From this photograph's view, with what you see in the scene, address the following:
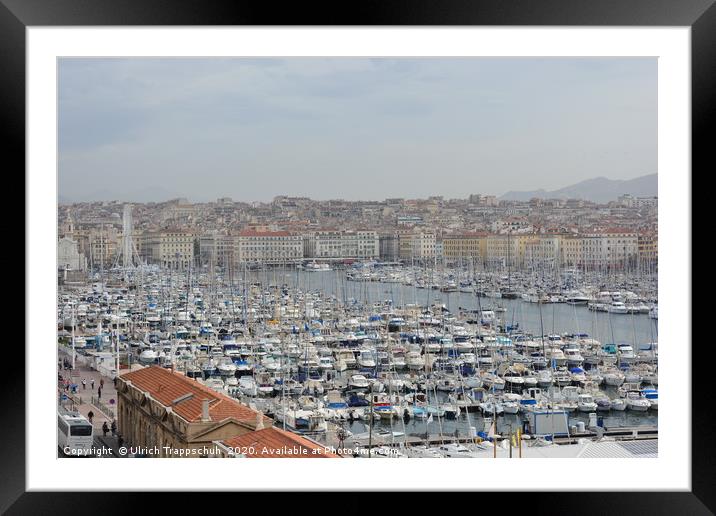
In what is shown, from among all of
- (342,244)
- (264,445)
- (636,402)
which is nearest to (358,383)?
(342,244)

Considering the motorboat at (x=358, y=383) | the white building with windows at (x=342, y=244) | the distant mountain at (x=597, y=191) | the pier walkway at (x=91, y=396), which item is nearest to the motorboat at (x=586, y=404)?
the motorboat at (x=358, y=383)

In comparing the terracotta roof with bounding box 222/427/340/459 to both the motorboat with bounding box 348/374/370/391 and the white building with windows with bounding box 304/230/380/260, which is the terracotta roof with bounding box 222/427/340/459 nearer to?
the motorboat with bounding box 348/374/370/391

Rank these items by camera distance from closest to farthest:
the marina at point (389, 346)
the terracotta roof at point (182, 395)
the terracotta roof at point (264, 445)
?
the terracotta roof at point (264, 445) → the terracotta roof at point (182, 395) → the marina at point (389, 346)

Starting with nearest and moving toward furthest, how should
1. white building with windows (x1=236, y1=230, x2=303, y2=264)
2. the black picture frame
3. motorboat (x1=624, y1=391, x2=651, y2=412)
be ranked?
the black picture frame, motorboat (x1=624, y1=391, x2=651, y2=412), white building with windows (x1=236, y1=230, x2=303, y2=264)

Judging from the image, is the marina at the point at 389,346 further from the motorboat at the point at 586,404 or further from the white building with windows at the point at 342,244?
the white building with windows at the point at 342,244

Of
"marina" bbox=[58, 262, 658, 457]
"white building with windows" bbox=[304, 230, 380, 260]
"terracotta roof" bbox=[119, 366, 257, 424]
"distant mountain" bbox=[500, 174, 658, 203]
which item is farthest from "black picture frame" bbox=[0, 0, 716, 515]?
"distant mountain" bbox=[500, 174, 658, 203]


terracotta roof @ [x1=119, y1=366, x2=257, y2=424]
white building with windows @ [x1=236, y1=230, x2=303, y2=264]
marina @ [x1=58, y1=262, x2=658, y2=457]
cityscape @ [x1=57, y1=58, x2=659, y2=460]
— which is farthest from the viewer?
white building with windows @ [x1=236, y1=230, x2=303, y2=264]
